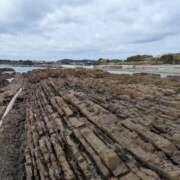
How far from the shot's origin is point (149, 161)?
6355 mm

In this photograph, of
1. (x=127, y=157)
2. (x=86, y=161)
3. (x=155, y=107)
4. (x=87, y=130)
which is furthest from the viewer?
(x=155, y=107)

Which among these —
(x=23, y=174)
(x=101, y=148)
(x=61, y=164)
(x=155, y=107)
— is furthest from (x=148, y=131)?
(x=23, y=174)

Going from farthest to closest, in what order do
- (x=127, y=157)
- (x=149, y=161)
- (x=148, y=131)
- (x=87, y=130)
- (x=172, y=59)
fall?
1. (x=172, y=59)
2. (x=87, y=130)
3. (x=148, y=131)
4. (x=127, y=157)
5. (x=149, y=161)

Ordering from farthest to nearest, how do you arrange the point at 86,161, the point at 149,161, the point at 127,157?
the point at 86,161 → the point at 127,157 → the point at 149,161

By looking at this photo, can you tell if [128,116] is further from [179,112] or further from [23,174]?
[23,174]

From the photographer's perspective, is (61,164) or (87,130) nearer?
(61,164)

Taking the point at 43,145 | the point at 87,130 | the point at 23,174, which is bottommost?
the point at 23,174

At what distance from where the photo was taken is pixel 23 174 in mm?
9961

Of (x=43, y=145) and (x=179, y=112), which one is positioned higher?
(x=179, y=112)

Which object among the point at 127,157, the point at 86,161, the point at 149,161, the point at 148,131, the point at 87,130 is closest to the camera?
the point at 149,161

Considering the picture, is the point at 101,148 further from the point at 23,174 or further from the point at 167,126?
the point at 23,174

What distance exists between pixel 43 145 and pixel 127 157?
4.57 metres

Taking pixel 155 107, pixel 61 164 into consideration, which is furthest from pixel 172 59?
pixel 61 164

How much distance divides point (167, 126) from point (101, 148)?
7.94 ft
